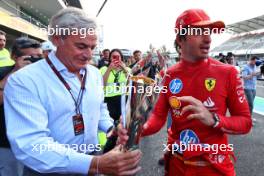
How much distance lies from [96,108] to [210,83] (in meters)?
0.67

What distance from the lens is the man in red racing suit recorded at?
1724 millimetres

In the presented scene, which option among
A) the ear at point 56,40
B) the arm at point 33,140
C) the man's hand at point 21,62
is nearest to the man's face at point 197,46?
the ear at point 56,40

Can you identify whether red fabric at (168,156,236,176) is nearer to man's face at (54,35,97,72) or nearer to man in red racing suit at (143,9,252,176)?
man in red racing suit at (143,9,252,176)

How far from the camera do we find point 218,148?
1.77 metres

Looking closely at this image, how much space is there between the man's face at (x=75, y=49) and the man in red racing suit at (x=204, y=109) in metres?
0.56

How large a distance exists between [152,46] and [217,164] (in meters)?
0.76

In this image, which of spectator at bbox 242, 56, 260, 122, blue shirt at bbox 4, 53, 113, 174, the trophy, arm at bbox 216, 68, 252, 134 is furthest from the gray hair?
spectator at bbox 242, 56, 260, 122

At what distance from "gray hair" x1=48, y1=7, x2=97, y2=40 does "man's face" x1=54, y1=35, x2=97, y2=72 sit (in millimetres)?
38

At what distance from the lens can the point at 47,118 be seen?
1.48m

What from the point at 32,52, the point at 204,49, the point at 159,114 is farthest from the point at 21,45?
the point at 204,49

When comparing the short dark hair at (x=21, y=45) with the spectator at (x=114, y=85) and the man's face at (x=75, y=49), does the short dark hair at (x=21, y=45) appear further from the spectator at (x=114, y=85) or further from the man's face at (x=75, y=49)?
the spectator at (x=114, y=85)

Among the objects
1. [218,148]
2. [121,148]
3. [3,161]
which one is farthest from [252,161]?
[121,148]

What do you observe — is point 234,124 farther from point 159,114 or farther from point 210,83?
point 159,114

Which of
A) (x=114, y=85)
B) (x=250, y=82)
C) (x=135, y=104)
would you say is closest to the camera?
(x=135, y=104)
